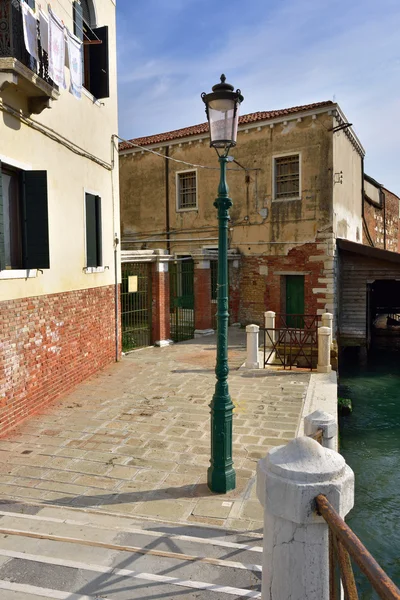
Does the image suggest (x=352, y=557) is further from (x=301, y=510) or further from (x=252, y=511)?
(x=252, y=511)

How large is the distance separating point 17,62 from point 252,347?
282 inches

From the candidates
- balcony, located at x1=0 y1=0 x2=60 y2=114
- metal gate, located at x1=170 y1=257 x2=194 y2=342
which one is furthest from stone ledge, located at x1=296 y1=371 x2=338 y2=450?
metal gate, located at x1=170 y1=257 x2=194 y2=342

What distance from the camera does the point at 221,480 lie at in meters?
4.82

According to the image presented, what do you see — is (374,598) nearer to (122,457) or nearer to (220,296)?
(122,457)

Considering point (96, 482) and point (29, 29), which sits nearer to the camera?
point (96, 482)

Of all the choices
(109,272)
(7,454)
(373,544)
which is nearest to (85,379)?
(109,272)

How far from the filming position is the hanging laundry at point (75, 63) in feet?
26.4

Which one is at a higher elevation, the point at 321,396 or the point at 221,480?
the point at 221,480

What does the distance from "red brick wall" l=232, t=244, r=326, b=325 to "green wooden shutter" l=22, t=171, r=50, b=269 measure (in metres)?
11.3

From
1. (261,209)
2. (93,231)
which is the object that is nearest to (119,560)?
(93,231)

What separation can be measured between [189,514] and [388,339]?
58.9 feet

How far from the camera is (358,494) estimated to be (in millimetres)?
6941

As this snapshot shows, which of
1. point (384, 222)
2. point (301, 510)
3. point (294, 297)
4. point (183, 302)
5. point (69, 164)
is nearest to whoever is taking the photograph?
point (301, 510)

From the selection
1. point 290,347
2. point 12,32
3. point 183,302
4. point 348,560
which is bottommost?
point 290,347
